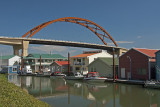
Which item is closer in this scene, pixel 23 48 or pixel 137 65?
pixel 137 65

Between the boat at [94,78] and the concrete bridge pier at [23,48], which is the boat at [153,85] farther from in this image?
the concrete bridge pier at [23,48]

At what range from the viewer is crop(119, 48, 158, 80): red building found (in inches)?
1197

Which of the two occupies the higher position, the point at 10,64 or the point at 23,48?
the point at 23,48

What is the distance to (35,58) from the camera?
68.8m

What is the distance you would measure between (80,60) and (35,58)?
2392 cm

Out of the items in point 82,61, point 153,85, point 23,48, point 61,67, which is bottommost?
point 153,85

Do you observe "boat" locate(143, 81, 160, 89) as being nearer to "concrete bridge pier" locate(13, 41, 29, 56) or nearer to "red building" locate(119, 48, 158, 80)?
"red building" locate(119, 48, 158, 80)

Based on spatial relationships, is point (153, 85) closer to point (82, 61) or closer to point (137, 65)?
point (137, 65)

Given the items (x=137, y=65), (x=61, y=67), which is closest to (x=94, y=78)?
(x=137, y=65)

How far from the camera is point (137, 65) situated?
32156mm

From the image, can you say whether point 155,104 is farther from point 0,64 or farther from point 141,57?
point 0,64

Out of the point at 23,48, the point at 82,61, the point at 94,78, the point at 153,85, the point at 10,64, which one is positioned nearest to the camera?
the point at 153,85

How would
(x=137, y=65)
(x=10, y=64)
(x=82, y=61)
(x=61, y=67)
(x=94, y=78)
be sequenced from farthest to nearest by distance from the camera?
(x=10, y=64) → (x=61, y=67) → (x=82, y=61) → (x=94, y=78) → (x=137, y=65)

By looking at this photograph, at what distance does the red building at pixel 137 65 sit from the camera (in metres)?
30.4
